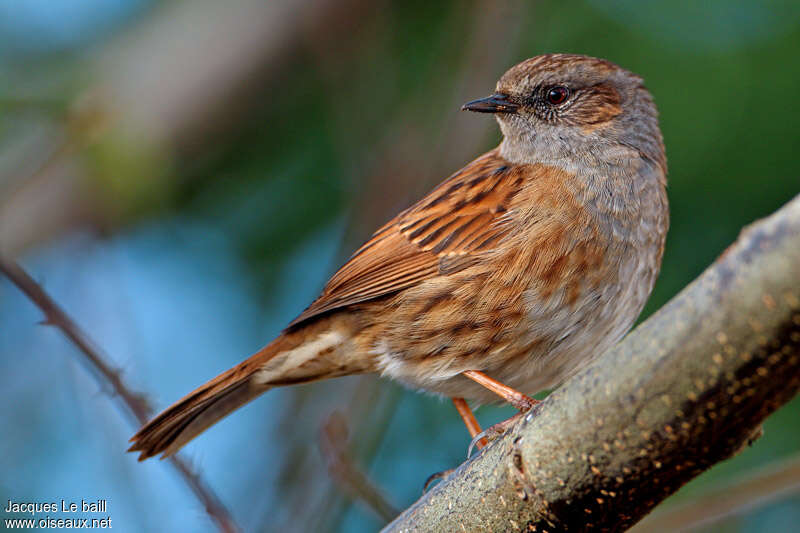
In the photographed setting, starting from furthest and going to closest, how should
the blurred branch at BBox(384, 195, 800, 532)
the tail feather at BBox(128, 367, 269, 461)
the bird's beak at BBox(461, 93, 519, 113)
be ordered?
the bird's beak at BBox(461, 93, 519, 113)
the tail feather at BBox(128, 367, 269, 461)
the blurred branch at BBox(384, 195, 800, 532)

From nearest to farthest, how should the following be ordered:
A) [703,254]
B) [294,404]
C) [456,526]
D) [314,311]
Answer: [456,526] < [314,311] < [294,404] < [703,254]

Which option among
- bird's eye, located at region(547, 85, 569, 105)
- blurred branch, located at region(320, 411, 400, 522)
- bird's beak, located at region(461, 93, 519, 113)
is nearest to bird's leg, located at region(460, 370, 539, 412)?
blurred branch, located at region(320, 411, 400, 522)

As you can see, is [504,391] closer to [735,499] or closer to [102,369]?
[735,499]

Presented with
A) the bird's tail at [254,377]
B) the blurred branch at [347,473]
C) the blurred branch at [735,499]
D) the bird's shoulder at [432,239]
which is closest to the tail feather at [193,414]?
the bird's tail at [254,377]

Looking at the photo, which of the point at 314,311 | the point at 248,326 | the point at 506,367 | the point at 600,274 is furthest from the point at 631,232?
the point at 248,326

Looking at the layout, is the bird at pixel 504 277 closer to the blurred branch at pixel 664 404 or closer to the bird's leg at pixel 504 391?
the bird's leg at pixel 504 391

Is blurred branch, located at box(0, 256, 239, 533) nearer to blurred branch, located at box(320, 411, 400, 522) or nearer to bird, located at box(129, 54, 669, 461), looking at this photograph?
blurred branch, located at box(320, 411, 400, 522)

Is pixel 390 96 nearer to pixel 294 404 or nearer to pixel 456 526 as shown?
pixel 294 404
